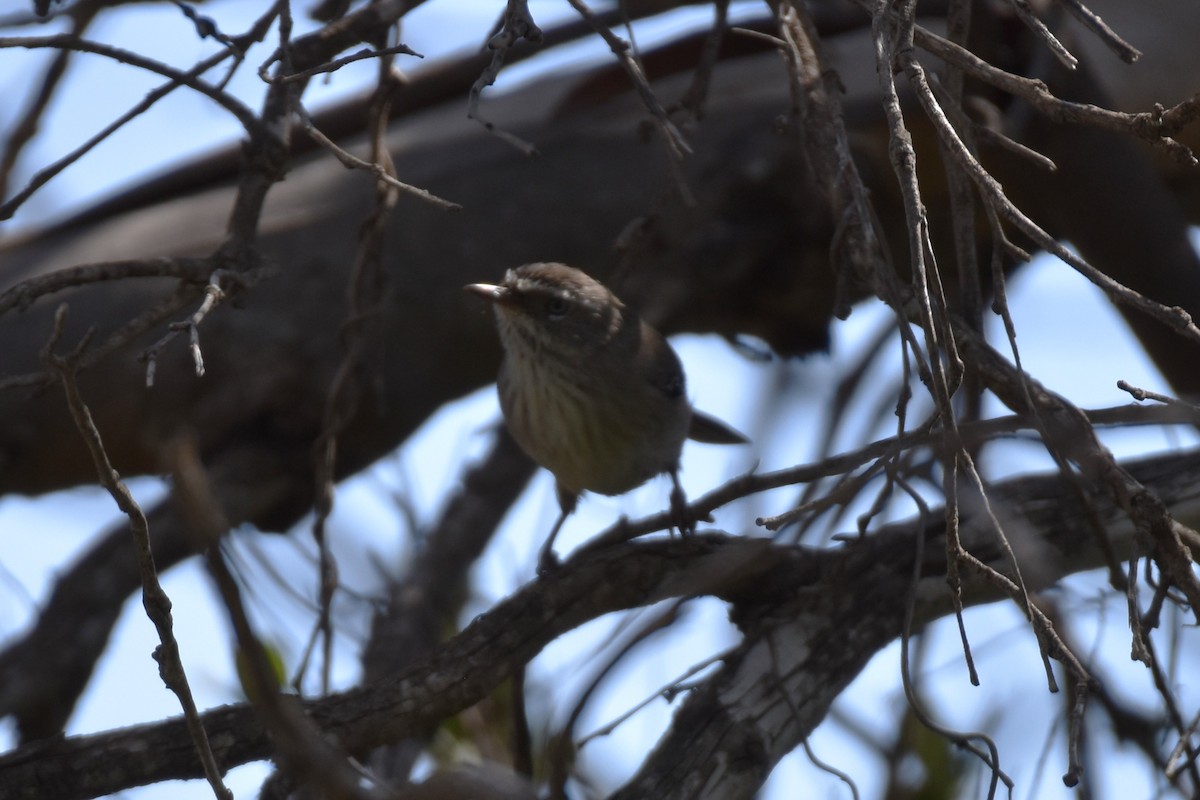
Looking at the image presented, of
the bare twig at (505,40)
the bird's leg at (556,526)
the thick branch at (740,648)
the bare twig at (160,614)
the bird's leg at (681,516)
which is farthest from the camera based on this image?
the bird's leg at (556,526)

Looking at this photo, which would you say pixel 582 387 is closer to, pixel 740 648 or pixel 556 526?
pixel 556 526

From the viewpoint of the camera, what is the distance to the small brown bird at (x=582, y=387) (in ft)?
12.4

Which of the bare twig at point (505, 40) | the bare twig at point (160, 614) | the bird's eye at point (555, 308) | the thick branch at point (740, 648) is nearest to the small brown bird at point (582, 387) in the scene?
the bird's eye at point (555, 308)

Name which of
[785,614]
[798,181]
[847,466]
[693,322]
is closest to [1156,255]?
[798,181]

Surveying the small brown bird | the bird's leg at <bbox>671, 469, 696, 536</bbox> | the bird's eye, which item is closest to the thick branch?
the bird's leg at <bbox>671, 469, 696, 536</bbox>

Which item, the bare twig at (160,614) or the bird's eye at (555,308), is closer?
the bare twig at (160,614)

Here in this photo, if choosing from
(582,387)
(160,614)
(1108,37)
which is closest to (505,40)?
(1108,37)

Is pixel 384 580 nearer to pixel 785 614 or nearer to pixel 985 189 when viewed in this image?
pixel 785 614

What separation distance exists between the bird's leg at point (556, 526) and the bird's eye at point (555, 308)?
532 millimetres

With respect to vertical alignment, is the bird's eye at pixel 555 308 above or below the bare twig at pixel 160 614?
above

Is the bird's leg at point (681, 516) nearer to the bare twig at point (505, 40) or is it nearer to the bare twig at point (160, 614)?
the bare twig at point (505, 40)

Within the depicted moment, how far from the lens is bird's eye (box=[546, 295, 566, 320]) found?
12.8ft

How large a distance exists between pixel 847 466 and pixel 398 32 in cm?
163

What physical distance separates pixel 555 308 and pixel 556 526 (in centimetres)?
72
